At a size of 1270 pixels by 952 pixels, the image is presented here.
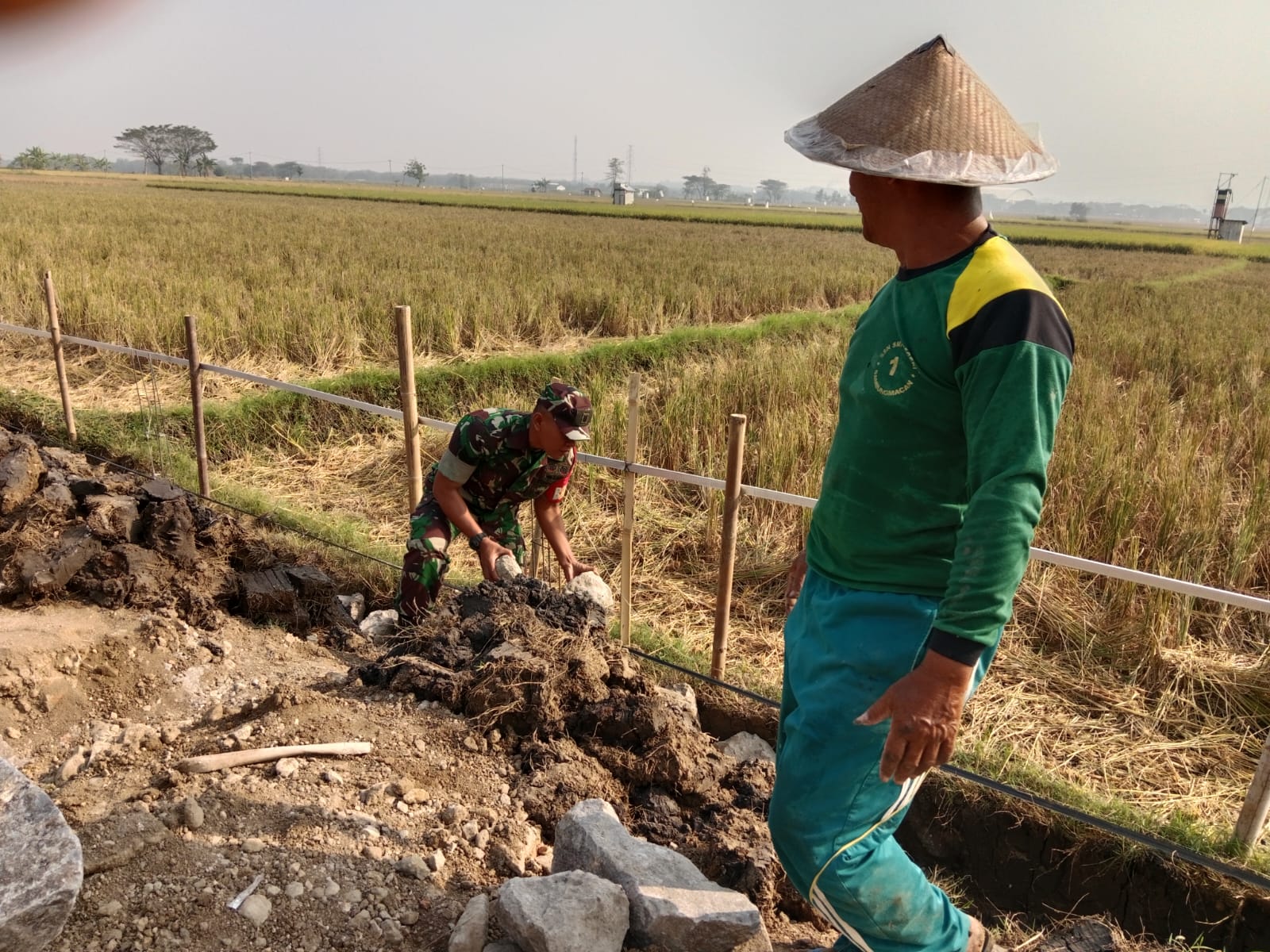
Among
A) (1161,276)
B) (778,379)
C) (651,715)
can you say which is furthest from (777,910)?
(1161,276)

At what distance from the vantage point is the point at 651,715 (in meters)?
2.68

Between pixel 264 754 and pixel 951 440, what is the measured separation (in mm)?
1966

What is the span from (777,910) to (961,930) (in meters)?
0.68

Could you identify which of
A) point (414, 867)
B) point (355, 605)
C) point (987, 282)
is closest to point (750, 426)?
point (355, 605)

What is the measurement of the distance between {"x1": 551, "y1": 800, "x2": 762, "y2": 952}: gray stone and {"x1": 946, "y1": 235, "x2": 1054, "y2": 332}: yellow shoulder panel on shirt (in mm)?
1315

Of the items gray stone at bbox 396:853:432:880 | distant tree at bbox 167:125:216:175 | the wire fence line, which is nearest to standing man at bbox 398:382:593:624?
the wire fence line

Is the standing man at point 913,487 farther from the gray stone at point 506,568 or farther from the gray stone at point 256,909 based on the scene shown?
the gray stone at point 506,568

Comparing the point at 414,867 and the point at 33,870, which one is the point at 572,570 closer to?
the point at 414,867

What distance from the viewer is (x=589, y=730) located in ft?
9.00

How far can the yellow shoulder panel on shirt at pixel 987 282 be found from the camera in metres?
1.35

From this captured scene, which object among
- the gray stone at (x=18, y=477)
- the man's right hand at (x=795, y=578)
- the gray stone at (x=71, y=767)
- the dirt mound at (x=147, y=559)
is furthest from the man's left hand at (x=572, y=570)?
the gray stone at (x=18, y=477)

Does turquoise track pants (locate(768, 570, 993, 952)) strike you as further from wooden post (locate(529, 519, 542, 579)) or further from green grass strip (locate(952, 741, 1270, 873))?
wooden post (locate(529, 519, 542, 579))

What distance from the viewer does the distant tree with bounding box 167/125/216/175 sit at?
322ft

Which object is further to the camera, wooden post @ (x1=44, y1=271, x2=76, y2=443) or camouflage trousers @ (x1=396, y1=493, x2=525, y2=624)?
wooden post @ (x1=44, y1=271, x2=76, y2=443)
